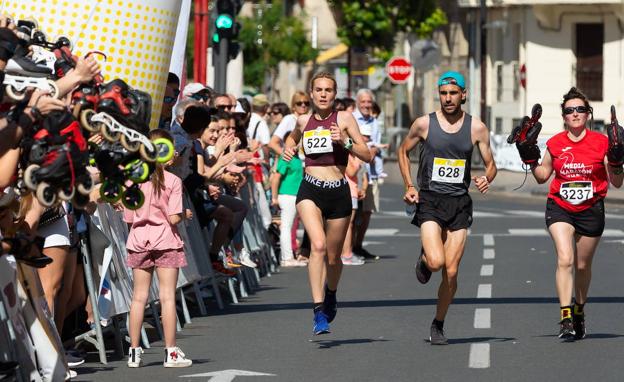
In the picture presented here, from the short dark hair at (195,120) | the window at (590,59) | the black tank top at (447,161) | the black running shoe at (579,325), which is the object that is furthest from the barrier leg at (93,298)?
the window at (590,59)

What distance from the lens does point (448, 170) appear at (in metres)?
12.7

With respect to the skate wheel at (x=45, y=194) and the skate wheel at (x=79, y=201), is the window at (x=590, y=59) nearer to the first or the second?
the skate wheel at (x=79, y=201)

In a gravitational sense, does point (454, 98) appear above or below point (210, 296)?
above

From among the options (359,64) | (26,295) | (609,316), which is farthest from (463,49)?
(26,295)

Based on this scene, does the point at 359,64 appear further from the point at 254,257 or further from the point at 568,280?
the point at 568,280

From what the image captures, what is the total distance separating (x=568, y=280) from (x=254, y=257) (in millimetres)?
6684

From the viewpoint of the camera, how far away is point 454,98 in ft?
42.0

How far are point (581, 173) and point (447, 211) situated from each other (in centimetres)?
106

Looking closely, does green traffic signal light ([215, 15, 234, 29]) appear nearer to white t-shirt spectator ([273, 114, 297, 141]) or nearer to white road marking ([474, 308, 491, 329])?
white t-shirt spectator ([273, 114, 297, 141])

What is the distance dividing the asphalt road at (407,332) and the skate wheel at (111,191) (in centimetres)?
159

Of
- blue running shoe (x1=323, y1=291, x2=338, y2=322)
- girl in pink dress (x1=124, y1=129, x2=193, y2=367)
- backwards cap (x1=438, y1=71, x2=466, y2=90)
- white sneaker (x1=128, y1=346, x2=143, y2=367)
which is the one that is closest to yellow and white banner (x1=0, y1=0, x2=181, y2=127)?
girl in pink dress (x1=124, y1=129, x2=193, y2=367)

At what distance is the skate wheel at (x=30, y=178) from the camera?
347 inches

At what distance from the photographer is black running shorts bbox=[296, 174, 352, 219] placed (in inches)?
525

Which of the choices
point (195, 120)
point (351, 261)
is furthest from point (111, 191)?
point (351, 261)
